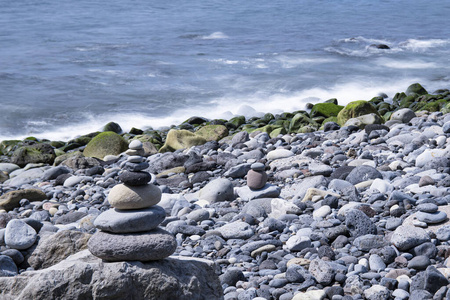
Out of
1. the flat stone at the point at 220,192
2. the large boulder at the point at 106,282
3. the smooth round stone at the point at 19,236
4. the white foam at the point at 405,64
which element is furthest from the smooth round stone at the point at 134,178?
the white foam at the point at 405,64

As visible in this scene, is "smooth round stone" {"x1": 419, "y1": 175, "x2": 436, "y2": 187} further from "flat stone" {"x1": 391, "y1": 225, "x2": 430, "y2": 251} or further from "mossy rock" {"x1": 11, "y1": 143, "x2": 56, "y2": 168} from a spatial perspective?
"mossy rock" {"x1": 11, "y1": 143, "x2": 56, "y2": 168}

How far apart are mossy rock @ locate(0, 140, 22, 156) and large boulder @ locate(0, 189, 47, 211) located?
17.8ft

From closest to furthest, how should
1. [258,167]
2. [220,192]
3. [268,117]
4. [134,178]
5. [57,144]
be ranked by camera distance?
[134,178]
[258,167]
[220,192]
[57,144]
[268,117]

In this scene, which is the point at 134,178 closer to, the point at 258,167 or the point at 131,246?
A: the point at 131,246

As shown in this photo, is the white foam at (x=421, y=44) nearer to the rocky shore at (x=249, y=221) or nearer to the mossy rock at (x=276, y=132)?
the mossy rock at (x=276, y=132)

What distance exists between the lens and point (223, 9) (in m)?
37.8

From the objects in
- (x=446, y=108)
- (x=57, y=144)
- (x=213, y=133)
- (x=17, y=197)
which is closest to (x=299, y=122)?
(x=213, y=133)

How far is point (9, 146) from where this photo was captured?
13.3m

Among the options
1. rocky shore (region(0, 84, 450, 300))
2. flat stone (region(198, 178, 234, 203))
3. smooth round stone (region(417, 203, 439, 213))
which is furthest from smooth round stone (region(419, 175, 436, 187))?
flat stone (region(198, 178, 234, 203))

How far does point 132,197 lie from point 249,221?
2215mm

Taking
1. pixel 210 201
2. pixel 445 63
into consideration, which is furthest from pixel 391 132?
pixel 445 63

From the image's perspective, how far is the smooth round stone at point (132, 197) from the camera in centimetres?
373

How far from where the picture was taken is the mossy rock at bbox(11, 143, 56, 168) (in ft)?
37.7

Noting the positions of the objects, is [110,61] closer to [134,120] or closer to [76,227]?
[134,120]
